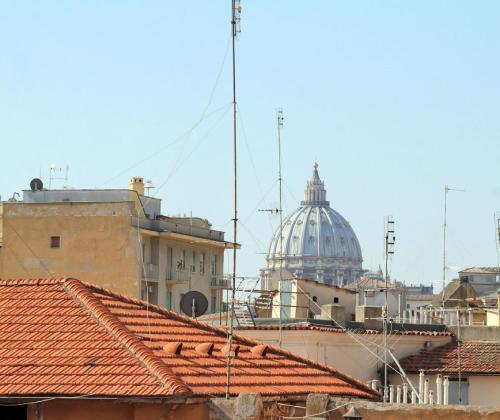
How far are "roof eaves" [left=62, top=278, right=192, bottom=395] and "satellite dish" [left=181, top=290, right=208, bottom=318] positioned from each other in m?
11.8

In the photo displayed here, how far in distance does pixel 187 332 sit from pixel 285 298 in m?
20.6

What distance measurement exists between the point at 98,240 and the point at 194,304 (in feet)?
74.5

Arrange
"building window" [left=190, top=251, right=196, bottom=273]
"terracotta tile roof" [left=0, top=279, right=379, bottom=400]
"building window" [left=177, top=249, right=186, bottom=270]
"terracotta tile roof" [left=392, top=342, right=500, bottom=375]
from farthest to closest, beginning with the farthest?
"building window" [left=190, top=251, right=196, bottom=273]
"building window" [left=177, top=249, right=186, bottom=270]
"terracotta tile roof" [left=392, top=342, right=500, bottom=375]
"terracotta tile roof" [left=0, top=279, right=379, bottom=400]

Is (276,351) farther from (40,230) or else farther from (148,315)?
(40,230)

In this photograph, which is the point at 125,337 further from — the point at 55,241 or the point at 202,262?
the point at 202,262

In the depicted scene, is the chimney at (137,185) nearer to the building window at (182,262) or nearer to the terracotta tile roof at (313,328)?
the building window at (182,262)

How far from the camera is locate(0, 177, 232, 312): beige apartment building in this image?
55844 mm

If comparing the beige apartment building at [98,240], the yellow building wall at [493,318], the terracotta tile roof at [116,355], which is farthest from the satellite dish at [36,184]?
the terracotta tile roof at [116,355]

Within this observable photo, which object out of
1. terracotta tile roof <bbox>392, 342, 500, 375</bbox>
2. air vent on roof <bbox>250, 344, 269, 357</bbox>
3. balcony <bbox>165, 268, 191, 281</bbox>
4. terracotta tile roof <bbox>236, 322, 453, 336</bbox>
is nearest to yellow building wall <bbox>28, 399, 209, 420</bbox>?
air vent on roof <bbox>250, 344, 269, 357</bbox>

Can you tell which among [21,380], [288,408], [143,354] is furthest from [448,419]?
[21,380]

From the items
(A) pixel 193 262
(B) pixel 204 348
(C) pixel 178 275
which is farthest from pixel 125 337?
(A) pixel 193 262

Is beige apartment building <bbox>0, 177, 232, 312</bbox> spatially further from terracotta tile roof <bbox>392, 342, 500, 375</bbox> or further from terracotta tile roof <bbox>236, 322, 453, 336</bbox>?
terracotta tile roof <bbox>236, 322, 453, 336</bbox>

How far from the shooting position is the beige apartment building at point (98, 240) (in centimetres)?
5584

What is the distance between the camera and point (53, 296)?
910 inches
